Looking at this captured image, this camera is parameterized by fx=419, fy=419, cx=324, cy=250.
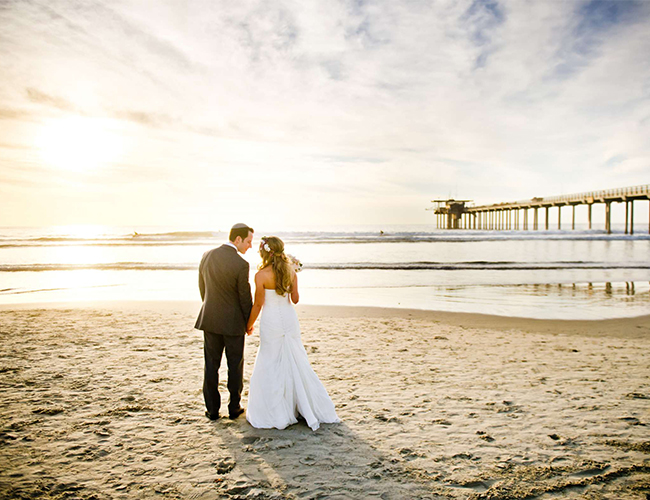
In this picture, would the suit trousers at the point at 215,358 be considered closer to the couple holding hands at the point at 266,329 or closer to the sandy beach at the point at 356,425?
the couple holding hands at the point at 266,329

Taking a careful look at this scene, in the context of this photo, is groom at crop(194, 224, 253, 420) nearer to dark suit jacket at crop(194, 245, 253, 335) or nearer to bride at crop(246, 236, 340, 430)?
dark suit jacket at crop(194, 245, 253, 335)

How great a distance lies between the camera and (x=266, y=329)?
4355 millimetres

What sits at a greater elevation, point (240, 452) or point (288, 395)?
point (288, 395)

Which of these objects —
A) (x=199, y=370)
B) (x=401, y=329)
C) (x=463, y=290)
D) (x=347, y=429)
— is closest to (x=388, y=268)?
(x=463, y=290)

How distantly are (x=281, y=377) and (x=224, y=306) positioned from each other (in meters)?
0.95

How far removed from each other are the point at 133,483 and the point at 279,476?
1147 millimetres

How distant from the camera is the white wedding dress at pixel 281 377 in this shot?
4336 millimetres

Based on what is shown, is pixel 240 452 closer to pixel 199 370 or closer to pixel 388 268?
pixel 199 370

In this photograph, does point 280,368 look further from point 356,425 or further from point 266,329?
point 356,425

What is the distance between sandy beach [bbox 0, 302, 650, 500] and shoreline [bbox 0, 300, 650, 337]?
94cm

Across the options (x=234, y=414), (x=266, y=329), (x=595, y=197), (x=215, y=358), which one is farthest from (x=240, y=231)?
(x=595, y=197)

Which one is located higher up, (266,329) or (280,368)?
(266,329)

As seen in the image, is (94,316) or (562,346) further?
(94,316)

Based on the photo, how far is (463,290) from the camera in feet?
47.7
